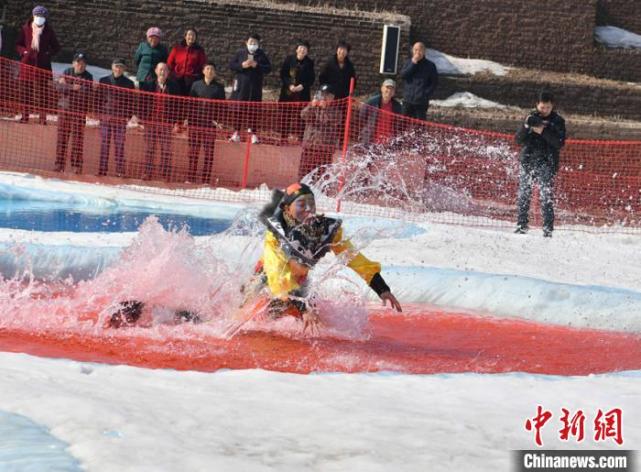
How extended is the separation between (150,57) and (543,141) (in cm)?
578

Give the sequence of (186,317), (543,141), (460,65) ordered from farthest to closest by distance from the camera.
A: 1. (460,65)
2. (543,141)
3. (186,317)

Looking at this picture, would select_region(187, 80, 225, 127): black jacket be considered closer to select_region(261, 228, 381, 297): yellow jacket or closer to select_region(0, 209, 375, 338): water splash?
select_region(0, 209, 375, 338): water splash

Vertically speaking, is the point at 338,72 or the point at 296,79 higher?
the point at 338,72

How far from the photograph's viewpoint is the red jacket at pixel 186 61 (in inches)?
613

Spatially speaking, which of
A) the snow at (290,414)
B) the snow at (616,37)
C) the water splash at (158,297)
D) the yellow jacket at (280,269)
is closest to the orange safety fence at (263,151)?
the water splash at (158,297)

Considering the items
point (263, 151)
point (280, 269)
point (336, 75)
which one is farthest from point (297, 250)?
point (336, 75)

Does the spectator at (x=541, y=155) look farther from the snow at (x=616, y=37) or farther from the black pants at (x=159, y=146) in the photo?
the snow at (x=616, y=37)

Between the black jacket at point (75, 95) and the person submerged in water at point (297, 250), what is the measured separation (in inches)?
300

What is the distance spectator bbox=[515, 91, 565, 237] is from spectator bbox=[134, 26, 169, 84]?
17.7ft

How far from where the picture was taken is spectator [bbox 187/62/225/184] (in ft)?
49.3

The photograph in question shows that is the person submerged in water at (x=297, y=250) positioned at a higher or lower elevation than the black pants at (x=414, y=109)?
lower

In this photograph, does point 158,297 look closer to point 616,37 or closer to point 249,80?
point 249,80

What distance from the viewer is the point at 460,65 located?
864 inches

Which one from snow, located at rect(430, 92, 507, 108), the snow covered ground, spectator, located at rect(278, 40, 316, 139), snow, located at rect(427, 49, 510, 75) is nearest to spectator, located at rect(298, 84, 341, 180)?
spectator, located at rect(278, 40, 316, 139)
